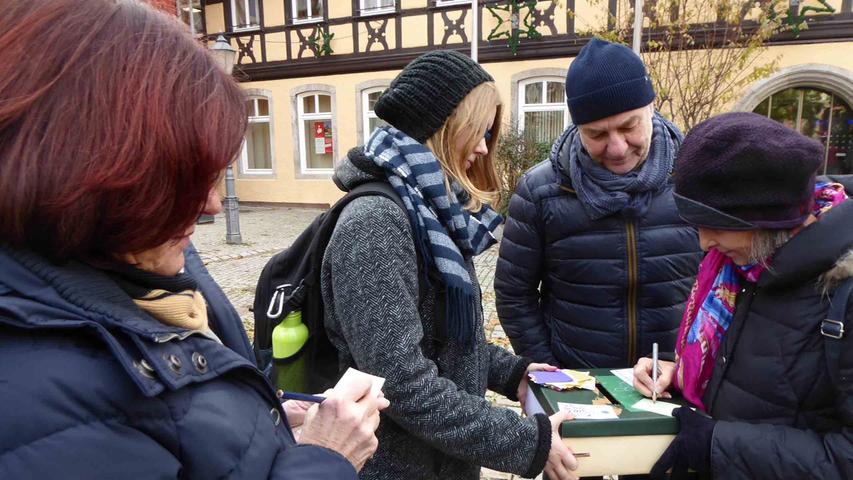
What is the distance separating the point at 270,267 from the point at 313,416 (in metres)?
0.59

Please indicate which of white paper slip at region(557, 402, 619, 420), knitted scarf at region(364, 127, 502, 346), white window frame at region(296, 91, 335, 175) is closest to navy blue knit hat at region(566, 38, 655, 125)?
knitted scarf at region(364, 127, 502, 346)

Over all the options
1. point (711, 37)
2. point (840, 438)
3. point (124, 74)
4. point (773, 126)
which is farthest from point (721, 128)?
point (711, 37)

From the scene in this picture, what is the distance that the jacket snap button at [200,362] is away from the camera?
2.49 feet

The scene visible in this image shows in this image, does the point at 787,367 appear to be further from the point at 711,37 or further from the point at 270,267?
the point at 711,37

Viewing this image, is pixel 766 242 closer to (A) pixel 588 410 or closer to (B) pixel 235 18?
(A) pixel 588 410

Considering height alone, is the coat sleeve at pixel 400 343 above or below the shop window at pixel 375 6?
below

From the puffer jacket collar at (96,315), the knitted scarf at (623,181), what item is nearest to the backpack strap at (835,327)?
the knitted scarf at (623,181)

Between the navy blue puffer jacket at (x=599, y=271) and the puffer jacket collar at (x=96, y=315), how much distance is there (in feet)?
4.63

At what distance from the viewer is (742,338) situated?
1.34 metres

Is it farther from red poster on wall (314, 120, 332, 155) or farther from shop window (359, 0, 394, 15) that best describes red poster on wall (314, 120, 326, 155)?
shop window (359, 0, 394, 15)

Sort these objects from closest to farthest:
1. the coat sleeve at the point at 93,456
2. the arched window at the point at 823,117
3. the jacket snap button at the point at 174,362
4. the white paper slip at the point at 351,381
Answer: the coat sleeve at the point at 93,456 < the jacket snap button at the point at 174,362 < the white paper slip at the point at 351,381 < the arched window at the point at 823,117

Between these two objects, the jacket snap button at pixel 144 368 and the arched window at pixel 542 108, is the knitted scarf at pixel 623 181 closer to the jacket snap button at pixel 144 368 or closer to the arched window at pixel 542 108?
the jacket snap button at pixel 144 368

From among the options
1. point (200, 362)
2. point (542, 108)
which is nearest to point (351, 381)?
point (200, 362)

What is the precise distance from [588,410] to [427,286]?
19.9 inches
